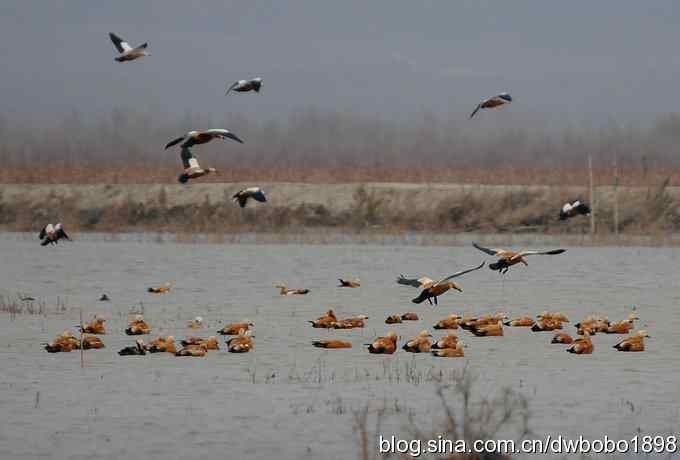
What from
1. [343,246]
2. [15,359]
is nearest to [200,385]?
[15,359]

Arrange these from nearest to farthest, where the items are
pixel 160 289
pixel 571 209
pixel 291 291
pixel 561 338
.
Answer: pixel 561 338 < pixel 571 209 < pixel 291 291 < pixel 160 289

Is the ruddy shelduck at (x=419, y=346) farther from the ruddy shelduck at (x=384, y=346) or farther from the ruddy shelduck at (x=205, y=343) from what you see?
the ruddy shelduck at (x=205, y=343)

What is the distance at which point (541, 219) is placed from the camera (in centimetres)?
5353

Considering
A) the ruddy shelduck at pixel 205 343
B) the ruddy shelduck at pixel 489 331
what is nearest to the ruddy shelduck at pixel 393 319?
the ruddy shelduck at pixel 489 331

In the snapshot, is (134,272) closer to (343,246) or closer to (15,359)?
(343,246)

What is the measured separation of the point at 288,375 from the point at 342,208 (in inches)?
1679

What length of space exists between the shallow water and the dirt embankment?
25354mm

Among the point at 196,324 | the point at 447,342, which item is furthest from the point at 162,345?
the point at 447,342

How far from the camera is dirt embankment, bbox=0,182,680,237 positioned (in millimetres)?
52938

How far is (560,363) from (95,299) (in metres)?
11.4

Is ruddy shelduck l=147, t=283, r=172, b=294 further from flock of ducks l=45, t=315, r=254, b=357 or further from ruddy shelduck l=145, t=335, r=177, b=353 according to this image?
ruddy shelduck l=145, t=335, r=177, b=353

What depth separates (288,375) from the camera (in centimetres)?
1447

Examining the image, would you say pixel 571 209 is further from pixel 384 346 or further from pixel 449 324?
pixel 384 346

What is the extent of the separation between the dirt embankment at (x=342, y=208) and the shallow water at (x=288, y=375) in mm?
25354
